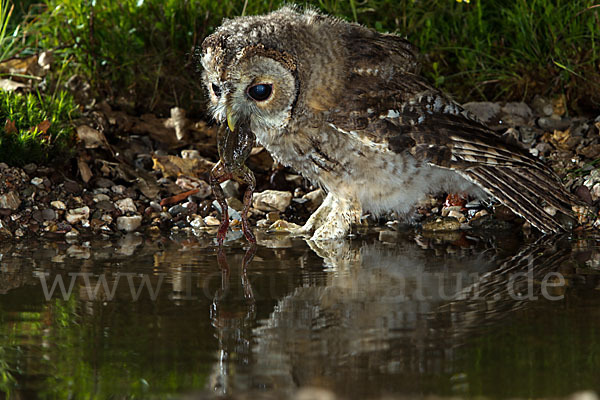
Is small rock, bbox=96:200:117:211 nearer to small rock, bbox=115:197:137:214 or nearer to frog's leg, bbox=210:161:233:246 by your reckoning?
small rock, bbox=115:197:137:214

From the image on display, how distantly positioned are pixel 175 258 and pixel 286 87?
1157 millimetres

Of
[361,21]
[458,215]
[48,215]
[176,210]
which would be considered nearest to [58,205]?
[48,215]

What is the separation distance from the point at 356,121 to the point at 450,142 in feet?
1.89

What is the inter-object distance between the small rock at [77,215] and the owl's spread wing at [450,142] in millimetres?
1787

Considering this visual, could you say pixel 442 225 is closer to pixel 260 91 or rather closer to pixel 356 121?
pixel 356 121

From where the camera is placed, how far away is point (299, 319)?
3223mm

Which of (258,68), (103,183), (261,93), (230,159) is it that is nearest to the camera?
(258,68)

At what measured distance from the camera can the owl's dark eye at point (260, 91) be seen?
446 centimetres

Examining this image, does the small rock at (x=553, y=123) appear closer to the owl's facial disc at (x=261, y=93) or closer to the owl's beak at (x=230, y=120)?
the owl's facial disc at (x=261, y=93)

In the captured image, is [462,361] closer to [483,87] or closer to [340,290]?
[340,290]

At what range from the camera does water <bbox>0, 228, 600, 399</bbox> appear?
2.54 meters

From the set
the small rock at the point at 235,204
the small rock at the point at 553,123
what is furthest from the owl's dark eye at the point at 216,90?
the small rock at the point at 553,123

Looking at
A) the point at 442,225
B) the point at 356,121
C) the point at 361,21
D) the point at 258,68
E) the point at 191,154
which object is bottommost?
the point at 442,225

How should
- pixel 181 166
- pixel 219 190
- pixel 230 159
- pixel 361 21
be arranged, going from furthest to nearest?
pixel 361 21, pixel 181 166, pixel 219 190, pixel 230 159
